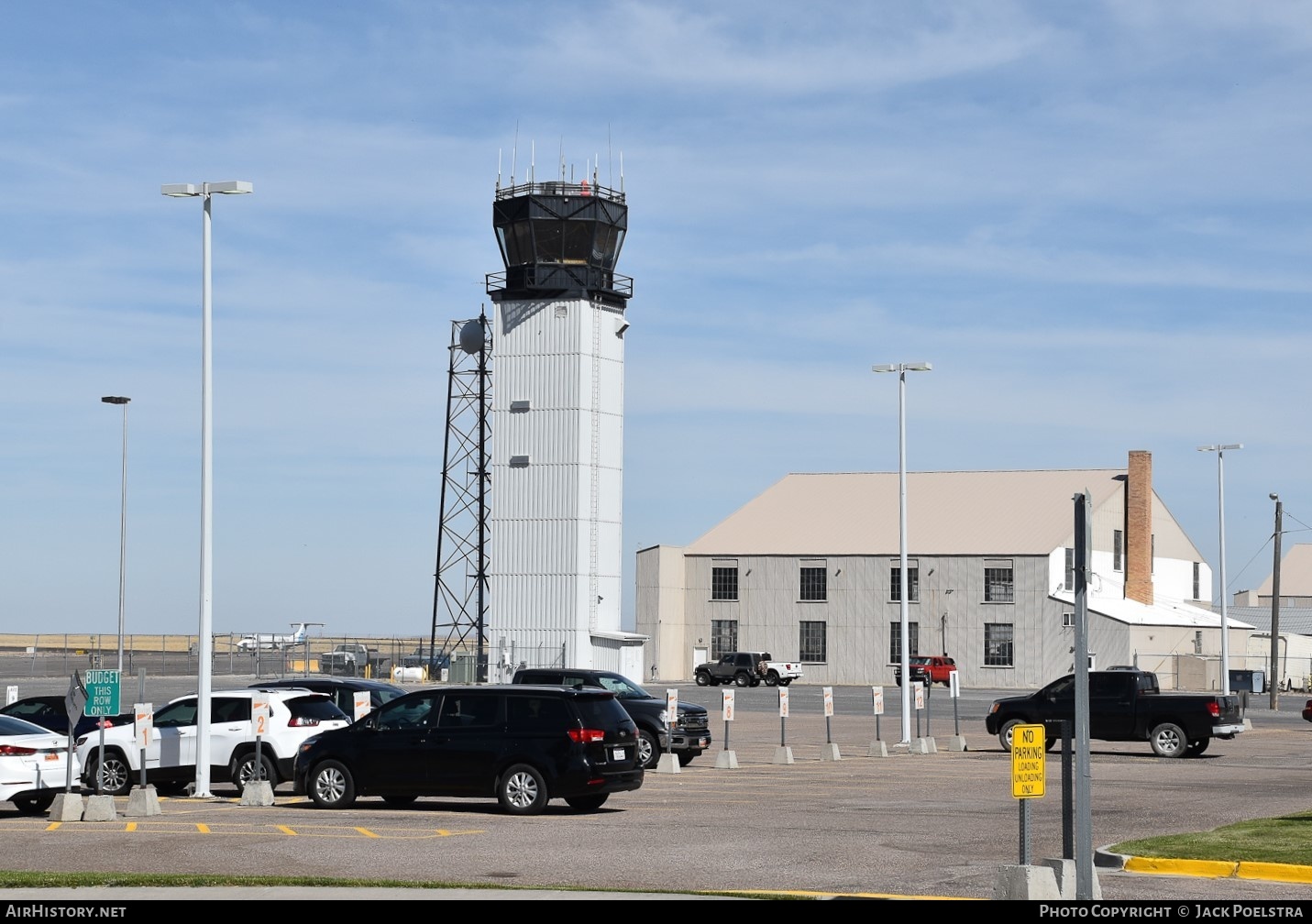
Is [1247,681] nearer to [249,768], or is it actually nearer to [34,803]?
[249,768]

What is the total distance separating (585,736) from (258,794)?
4922mm

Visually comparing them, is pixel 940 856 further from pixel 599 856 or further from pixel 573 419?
pixel 573 419

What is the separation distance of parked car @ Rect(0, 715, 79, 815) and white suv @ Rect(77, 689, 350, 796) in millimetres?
3073

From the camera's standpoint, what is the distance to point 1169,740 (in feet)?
115

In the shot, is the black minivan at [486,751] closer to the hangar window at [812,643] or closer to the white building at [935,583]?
the white building at [935,583]

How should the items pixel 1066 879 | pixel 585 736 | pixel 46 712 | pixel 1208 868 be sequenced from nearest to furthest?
pixel 1066 879 → pixel 1208 868 → pixel 585 736 → pixel 46 712

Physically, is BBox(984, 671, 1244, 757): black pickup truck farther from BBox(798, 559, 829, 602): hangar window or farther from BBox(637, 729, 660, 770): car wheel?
BBox(798, 559, 829, 602): hangar window

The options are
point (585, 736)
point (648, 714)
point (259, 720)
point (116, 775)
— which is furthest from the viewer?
point (648, 714)

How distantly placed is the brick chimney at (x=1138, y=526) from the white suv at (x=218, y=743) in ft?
208

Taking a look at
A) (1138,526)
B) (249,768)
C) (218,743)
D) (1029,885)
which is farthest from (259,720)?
(1138,526)

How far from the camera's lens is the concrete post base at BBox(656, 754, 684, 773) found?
1174 inches

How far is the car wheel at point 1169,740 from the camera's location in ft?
115

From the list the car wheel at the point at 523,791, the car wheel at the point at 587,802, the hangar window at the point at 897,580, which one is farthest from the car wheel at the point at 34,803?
the hangar window at the point at 897,580

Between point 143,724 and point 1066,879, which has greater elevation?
point 143,724
